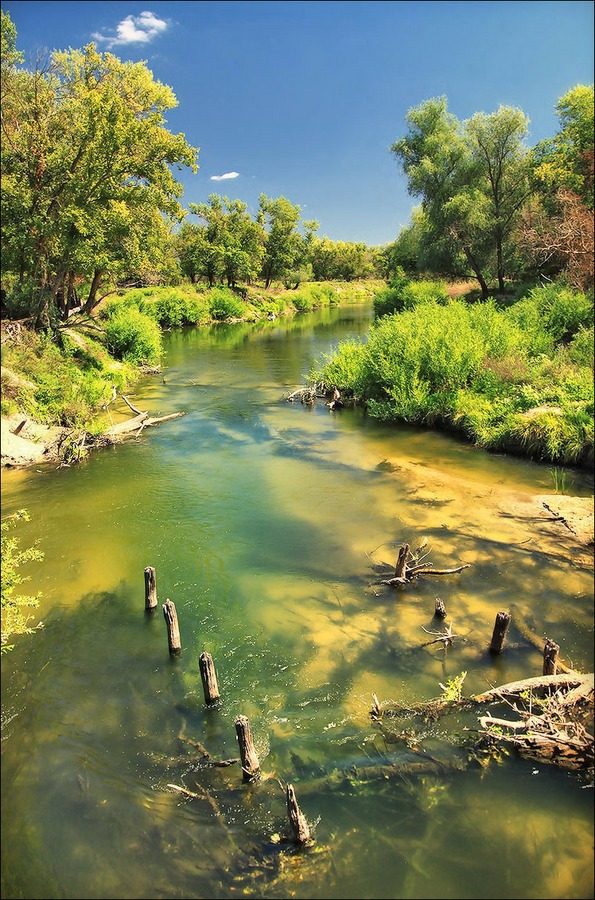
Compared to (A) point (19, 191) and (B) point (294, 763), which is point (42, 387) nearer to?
(A) point (19, 191)

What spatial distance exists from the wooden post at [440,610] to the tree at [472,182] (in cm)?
3175

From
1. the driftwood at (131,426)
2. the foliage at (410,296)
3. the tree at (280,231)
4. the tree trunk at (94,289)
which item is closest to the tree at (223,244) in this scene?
the tree at (280,231)

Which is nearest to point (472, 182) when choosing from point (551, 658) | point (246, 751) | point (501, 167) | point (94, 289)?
point (501, 167)

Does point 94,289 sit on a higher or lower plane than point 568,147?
lower

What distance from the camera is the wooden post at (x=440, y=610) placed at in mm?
7887

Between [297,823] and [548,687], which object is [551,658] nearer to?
[548,687]

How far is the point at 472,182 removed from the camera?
115 feet

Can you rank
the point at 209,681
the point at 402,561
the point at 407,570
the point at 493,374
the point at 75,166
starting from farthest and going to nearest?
the point at 493,374 < the point at 75,166 < the point at 407,570 < the point at 402,561 < the point at 209,681

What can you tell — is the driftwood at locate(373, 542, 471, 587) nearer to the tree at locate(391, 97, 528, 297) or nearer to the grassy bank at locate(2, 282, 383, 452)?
the grassy bank at locate(2, 282, 383, 452)

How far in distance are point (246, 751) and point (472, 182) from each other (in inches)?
1556

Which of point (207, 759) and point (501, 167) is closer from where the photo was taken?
point (207, 759)

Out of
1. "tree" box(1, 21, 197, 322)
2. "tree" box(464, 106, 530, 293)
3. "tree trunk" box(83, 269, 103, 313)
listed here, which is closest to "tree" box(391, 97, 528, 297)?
"tree" box(464, 106, 530, 293)

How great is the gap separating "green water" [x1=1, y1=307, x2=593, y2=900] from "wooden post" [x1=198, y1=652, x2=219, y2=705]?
0.20 meters

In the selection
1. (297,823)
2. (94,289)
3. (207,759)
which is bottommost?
(207,759)
